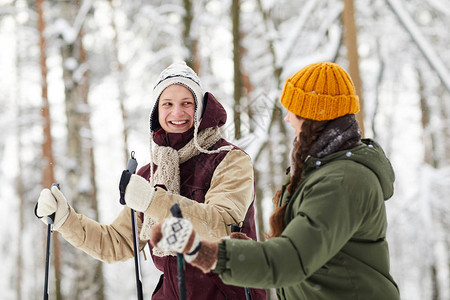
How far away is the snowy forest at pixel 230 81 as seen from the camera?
205 inches

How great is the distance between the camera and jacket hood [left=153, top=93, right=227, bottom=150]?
253cm

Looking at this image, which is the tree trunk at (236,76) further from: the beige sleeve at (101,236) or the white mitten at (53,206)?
the white mitten at (53,206)

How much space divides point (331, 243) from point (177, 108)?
53.4 inches

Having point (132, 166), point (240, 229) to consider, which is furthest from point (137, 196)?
point (240, 229)

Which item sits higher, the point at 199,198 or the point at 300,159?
the point at 300,159

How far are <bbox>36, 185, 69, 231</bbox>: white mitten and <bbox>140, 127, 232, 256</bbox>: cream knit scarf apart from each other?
1.51 feet

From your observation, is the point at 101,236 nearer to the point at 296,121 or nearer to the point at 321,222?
the point at 296,121

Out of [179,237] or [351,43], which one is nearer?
[179,237]

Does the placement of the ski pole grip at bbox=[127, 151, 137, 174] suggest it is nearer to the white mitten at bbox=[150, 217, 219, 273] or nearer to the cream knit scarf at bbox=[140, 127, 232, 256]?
the cream knit scarf at bbox=[140, 127, 232, 256]

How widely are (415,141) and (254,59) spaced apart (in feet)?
16.9

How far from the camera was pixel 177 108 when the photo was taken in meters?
2.55

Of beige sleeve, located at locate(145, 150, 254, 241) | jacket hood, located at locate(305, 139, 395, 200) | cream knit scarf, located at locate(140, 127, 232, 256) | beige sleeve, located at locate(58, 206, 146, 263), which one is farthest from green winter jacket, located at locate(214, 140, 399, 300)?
beige sleeve, located at locate(58, 206, 146, 263)

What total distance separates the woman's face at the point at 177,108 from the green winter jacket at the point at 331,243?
103 cm

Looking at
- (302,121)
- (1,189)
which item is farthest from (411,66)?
(1,189)
